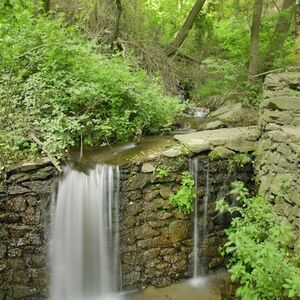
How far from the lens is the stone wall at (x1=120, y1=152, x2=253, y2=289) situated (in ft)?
14.2

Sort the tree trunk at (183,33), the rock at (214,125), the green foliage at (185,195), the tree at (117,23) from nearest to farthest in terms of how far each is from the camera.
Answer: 1. the green foliage at (185,195)
2. the rock at (214,125)
3. the tree at (117,23)
4. the tree trunk at (183,33)

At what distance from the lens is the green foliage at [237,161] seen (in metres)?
4.81

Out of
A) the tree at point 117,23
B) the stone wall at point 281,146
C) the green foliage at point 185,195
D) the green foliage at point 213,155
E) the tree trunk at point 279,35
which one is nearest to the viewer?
the stone wall at point 281,146

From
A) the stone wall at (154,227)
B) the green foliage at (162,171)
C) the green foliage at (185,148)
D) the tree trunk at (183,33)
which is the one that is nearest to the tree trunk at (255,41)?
the tree trunk at (183,33)

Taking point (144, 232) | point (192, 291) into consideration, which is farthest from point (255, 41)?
point (192, 291)

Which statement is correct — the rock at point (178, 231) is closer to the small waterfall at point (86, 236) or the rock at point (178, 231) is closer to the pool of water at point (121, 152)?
the small waterfall at point (86, 236)

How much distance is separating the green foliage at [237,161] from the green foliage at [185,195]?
654 mm

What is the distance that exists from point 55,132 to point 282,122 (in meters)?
3.00

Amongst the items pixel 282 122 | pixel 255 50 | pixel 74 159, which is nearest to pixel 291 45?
pixel 255 50

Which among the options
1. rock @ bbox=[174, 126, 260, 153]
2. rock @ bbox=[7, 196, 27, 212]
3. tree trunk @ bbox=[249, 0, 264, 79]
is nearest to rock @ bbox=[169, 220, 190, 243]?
rock @ bbox=[174, 126, 260, 153]

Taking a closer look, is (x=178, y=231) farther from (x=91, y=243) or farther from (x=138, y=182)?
(x=91, y=243)

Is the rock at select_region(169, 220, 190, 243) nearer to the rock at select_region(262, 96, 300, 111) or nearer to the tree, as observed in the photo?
the rock at select_region(262, 96, 300, 111)

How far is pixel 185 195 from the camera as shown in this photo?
14.5 ft

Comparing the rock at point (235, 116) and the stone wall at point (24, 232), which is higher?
the rock at point (235, 116)
